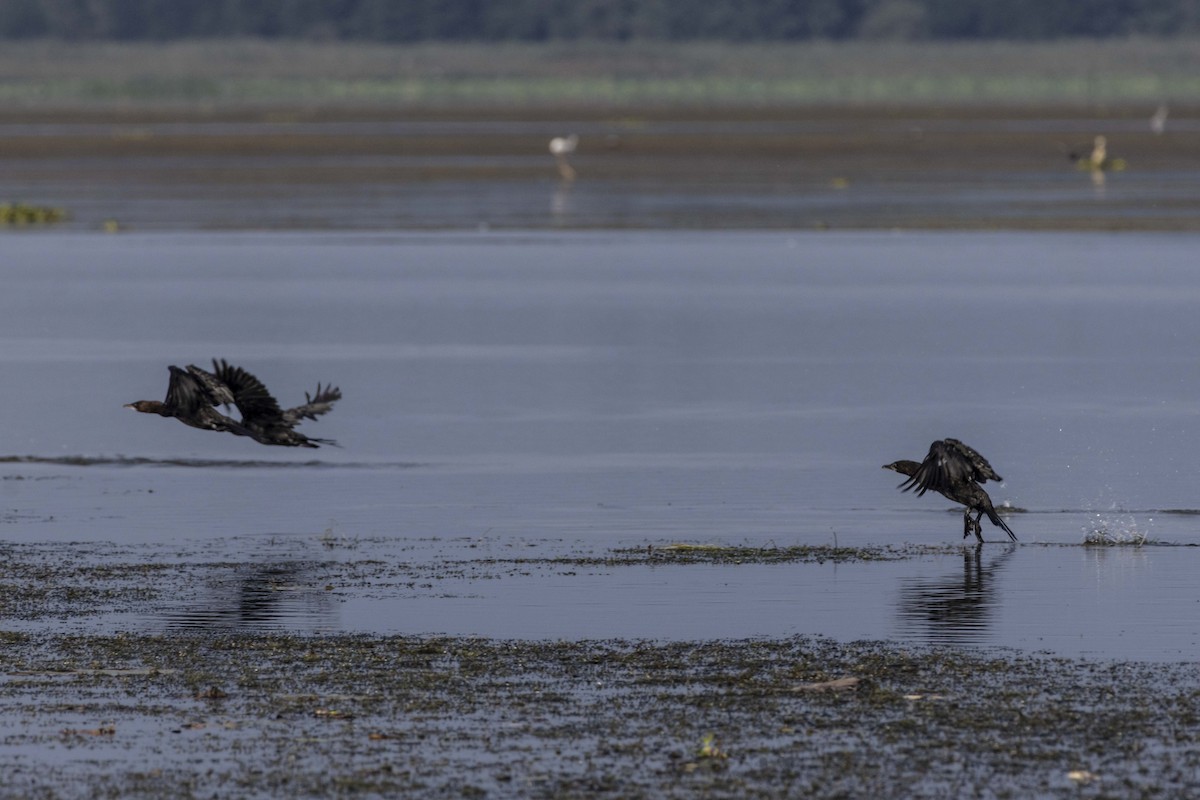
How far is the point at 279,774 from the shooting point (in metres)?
9.75

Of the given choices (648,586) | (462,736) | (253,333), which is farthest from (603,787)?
(253,333)

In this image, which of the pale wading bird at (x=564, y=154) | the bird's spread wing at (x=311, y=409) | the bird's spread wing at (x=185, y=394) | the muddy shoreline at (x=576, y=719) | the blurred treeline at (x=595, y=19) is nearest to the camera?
the muddy shoreline at (x=576, y=719)

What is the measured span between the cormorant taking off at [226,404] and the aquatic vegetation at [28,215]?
3545cm

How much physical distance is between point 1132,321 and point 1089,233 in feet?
47.5

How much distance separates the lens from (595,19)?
161125mm

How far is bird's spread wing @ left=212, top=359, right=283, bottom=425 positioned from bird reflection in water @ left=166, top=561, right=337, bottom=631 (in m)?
1.07

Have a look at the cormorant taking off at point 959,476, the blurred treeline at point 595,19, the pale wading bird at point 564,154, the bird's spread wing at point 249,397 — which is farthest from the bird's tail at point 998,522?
the blurred treeline at point 595,19

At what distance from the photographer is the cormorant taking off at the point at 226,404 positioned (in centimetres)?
1512

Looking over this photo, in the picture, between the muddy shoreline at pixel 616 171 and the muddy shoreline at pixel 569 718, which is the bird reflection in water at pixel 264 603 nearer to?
the muddy shoreline at pixel 569 718

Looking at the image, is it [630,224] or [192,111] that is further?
[192,111]

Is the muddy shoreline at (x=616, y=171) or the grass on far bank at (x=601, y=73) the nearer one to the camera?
the muddy shoreline at (x=616, y=171)

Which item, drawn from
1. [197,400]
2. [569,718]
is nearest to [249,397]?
[197,400]

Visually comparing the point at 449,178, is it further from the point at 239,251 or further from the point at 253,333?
the point at 253,333

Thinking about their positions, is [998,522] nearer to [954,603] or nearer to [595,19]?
[954,603]
